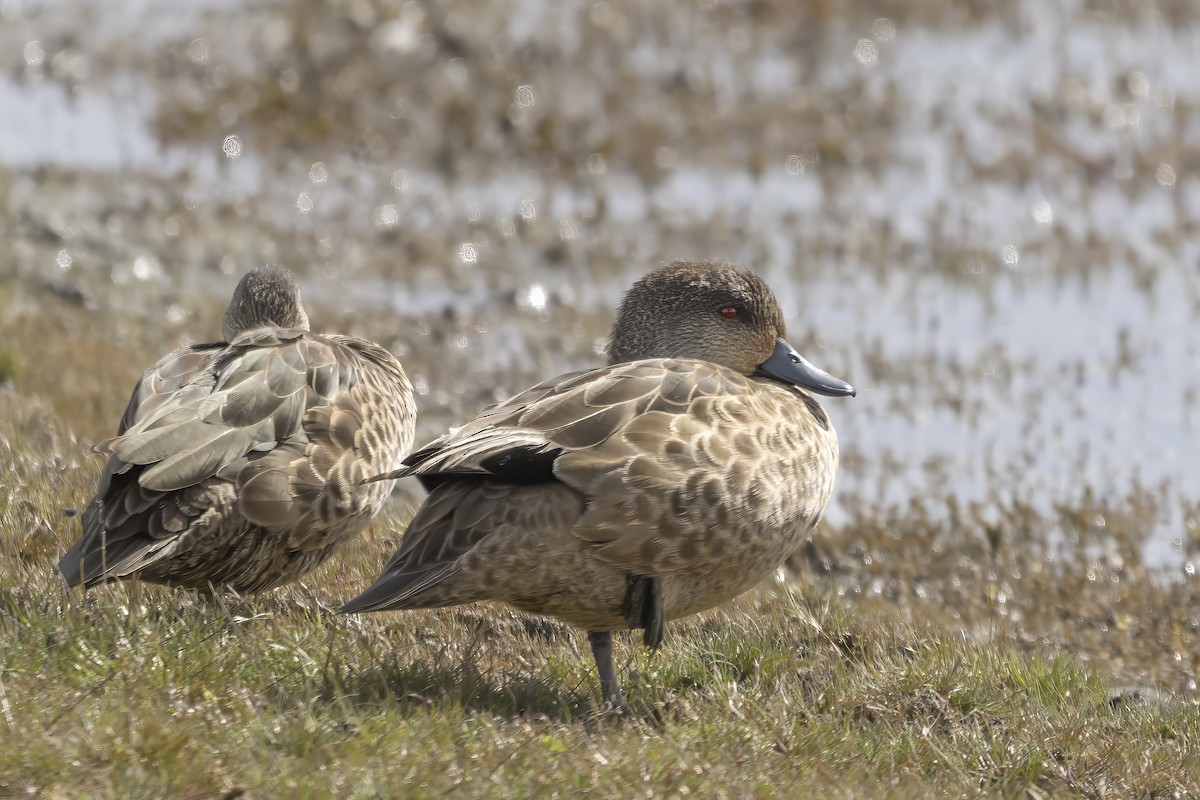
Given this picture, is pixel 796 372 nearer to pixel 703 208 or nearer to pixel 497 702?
pixel 497 702

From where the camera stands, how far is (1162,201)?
15227 millimetres

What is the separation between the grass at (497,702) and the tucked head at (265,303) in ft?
3.45

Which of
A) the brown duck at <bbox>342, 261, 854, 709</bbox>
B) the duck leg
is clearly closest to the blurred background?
the brown duck at <bbox>342, 261, 854, 709</bbox>

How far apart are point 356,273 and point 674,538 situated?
7.96 meters

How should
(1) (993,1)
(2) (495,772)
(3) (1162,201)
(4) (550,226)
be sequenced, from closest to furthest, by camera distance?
(2) (495,772)
(4) (550,226)
(3) (1162,201)
(1) (993,1)

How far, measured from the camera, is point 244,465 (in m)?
5.78

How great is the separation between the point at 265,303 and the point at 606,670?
2877 millimetres

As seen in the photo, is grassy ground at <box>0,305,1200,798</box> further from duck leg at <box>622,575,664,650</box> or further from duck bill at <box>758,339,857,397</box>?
duck bill at <box>758,339,857,397</box>

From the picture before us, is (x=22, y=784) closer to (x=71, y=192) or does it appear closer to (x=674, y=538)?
(x=674, y=538)

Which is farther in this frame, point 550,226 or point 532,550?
point 550,226

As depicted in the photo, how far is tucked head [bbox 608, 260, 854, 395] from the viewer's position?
6836 mm

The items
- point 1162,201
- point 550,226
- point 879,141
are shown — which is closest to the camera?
point 550,226

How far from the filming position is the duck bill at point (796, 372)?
671 centimetres

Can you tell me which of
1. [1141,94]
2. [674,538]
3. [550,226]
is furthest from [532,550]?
[1141,94]
